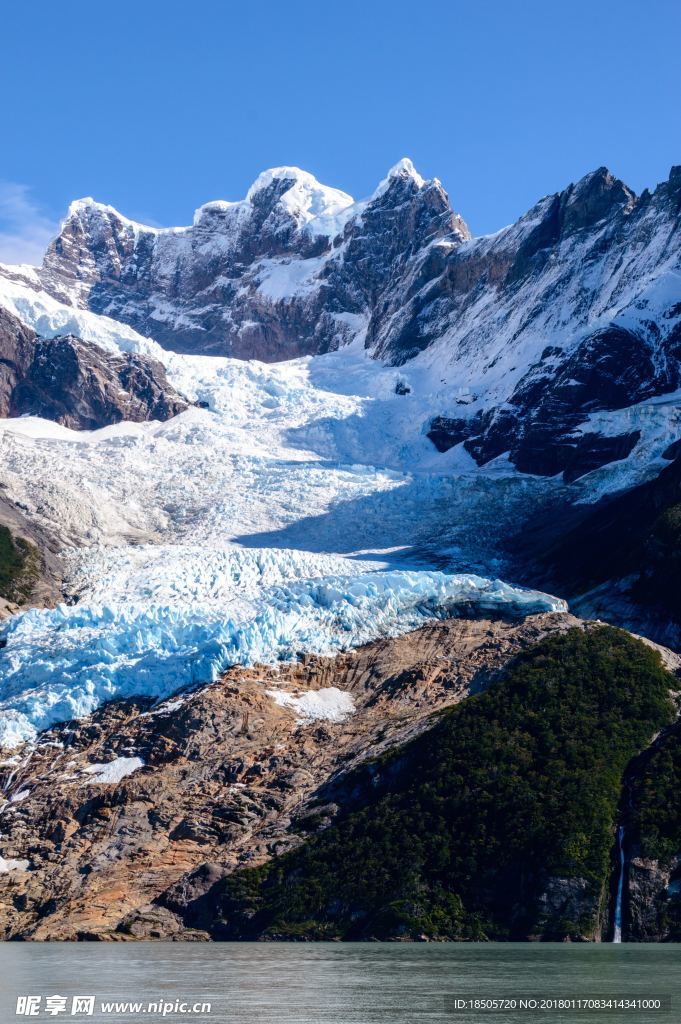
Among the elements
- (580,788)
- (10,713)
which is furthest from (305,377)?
(580,788)

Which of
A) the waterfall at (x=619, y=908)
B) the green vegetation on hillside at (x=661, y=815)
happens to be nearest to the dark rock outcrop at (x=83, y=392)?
the green vegetation on hillside at (x=661, y=815)

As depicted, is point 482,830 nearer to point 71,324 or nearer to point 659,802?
point 659,802

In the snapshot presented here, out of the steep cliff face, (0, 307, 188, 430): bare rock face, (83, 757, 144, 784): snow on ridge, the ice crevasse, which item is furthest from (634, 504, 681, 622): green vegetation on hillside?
(0, 307, 188, 430): bare rock face

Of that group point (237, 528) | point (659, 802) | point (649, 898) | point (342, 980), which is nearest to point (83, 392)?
point (237, 528)

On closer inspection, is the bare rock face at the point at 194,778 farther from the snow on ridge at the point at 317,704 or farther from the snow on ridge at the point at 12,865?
the snow on ridge at the point at 317,704

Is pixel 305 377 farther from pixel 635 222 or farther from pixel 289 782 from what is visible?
pixel 289 782

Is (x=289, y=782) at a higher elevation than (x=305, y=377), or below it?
below
